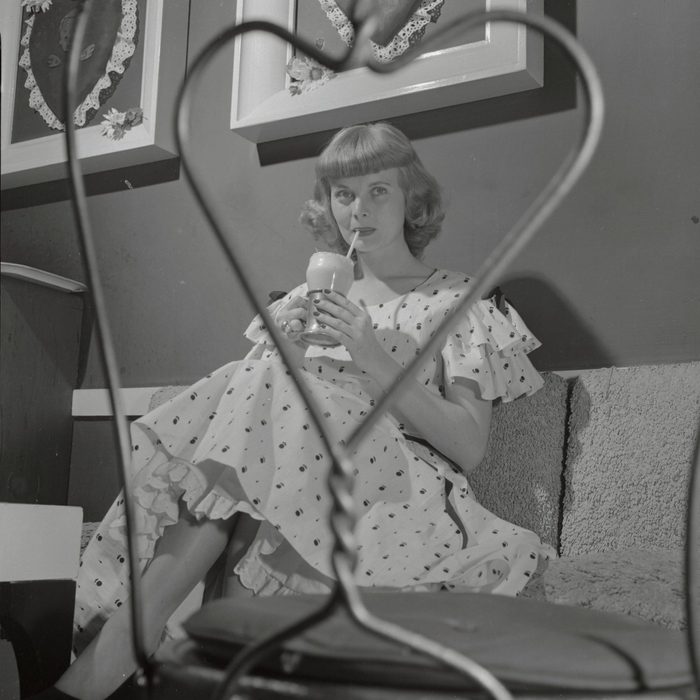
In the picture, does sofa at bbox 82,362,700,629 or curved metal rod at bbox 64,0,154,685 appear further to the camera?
sofa at bbox 82,362,700,629

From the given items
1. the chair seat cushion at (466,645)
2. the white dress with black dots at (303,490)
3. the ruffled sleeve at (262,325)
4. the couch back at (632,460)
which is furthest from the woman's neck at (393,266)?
the chair seat cushion at (466,645)

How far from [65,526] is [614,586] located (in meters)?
0.86

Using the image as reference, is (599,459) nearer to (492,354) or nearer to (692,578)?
(492,354)

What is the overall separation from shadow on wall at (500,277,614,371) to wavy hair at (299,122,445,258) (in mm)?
208

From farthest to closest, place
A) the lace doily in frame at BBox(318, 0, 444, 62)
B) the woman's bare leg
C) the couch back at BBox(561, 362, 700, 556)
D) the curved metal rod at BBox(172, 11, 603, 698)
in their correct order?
the lace doily in frame at BBox(318, 0, 444, 62) < the couch back at BBox(561, 362, 700, 556) < the woman's bare leg < the curved metal rod at BBox(172, 11, 603, 698)

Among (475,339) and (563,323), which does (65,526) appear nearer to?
(475,339)

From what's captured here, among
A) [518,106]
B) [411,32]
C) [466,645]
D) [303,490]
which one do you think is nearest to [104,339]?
[466,645]

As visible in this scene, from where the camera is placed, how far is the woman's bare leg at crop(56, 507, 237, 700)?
48.1 inches

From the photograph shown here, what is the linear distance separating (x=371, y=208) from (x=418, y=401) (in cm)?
50

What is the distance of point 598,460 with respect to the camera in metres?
1.53

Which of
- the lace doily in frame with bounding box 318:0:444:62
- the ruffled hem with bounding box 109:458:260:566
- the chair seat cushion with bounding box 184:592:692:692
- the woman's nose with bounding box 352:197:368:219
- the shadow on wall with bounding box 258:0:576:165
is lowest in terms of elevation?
the ruffled hem with bounding box 109:458:260:566

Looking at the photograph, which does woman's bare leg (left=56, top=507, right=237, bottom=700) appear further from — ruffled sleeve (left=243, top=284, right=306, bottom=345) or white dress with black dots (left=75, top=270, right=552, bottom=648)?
ruffled sleeve (left=243, top=284, right=306, bottom=345)

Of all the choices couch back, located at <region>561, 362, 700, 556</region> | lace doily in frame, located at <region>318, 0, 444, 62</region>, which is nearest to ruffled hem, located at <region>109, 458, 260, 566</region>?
couch back, located at <region>561, 362, 700, 556</region>

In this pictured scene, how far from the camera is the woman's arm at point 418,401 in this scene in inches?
58.2
